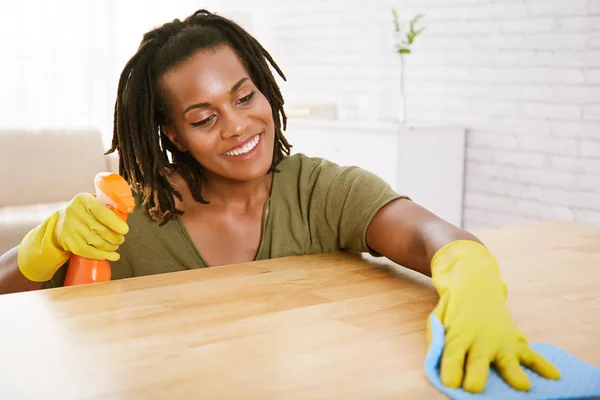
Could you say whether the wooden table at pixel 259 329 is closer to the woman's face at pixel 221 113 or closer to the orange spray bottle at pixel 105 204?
the orange spray bottle at pixel 105 204

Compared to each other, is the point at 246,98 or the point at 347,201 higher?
the point at 246,98

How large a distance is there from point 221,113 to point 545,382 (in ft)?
2.85

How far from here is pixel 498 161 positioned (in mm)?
3553

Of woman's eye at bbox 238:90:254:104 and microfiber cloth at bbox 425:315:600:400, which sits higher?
woman's eye at bbox 238:90:254:104

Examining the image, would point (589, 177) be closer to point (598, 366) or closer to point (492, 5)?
point (492, 5)

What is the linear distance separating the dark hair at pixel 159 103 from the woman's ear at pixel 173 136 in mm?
17

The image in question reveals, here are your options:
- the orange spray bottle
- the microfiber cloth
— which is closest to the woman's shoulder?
the orange spray bottle

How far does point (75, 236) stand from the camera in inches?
48.7

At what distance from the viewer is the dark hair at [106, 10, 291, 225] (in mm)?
1510

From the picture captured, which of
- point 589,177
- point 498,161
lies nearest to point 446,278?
point 589,177

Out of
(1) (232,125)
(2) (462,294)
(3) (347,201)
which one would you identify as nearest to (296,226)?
(3) (347,201)

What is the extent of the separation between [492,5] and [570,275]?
8.24 ft

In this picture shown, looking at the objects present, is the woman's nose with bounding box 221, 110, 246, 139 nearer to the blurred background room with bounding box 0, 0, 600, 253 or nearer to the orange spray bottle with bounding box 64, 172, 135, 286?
the orange spray bottle with bounding box 64, 172, 135, 286

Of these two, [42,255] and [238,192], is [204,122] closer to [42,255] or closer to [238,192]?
[238,192]
